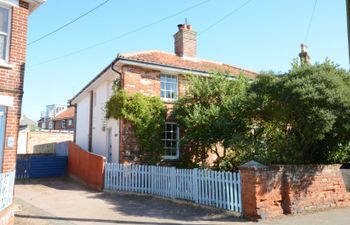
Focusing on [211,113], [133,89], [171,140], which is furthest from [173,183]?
[133,89]

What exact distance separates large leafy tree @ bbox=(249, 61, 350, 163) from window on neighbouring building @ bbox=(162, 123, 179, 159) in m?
4.98

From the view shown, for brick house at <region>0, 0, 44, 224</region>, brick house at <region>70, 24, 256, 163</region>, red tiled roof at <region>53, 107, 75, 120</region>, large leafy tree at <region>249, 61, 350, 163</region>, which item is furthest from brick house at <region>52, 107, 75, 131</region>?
large leafy tree at <region>249, 61, 350, 163</region>

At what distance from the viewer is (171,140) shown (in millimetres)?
17062

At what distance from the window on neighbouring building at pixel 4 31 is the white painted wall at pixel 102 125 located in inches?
290

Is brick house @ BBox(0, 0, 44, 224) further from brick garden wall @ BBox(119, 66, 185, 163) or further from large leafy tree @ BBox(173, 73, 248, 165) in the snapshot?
large leafy tree @ BBox(173, 73, 248, 165)

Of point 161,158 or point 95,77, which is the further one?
point 95,77

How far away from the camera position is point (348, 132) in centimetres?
1090

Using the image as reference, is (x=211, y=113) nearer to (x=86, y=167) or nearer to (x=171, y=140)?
(x=171, y=140)

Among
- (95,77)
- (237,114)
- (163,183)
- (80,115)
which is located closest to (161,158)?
(163,183)

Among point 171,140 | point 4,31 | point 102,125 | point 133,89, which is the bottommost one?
point 171,140

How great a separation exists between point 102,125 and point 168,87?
177 inches

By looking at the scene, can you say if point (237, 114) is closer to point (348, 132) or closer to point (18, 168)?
point (348, 132)

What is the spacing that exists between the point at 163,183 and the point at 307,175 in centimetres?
519

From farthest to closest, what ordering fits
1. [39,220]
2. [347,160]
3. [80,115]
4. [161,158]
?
[80,115] < [161,158] < [347,160] < [39,220]
